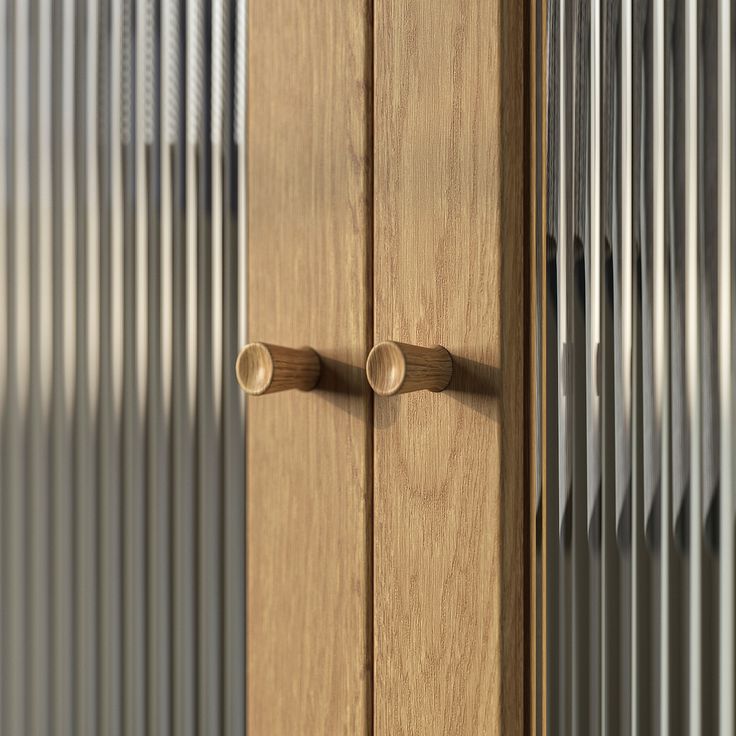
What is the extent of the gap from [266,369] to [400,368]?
84mm

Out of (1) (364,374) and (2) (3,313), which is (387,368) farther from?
(2) (3,313)

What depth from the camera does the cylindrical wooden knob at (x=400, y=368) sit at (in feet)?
1.29

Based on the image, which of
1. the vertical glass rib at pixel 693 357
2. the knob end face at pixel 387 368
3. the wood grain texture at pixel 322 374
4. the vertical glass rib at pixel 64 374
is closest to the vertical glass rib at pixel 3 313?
the vertical glass rib at pixel 64 374

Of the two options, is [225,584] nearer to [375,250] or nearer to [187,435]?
[187,435]

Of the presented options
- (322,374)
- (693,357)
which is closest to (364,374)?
(322,374)

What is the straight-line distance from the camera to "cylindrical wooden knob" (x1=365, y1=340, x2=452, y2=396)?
1.29 feet

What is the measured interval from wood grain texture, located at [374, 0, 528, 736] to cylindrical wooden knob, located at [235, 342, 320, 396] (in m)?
0.06

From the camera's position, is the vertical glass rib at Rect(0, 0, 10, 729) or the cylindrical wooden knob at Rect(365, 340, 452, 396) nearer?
the cylindrical wooden knob at Rect(365, 340, 452, 396)

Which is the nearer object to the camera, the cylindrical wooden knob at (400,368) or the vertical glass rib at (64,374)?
the cylindrical wooden knob at (400,368)

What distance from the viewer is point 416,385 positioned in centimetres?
40

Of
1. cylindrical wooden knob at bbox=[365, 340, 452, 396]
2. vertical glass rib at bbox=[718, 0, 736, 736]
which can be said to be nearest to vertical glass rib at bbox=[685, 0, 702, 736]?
vertical glass rib at bbox=[718, 0, 736, 736]

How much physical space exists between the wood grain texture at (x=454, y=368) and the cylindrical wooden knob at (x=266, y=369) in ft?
0.19

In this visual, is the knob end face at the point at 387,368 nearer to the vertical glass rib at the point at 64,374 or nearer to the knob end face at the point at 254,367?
the knob end face at the point at 254,367

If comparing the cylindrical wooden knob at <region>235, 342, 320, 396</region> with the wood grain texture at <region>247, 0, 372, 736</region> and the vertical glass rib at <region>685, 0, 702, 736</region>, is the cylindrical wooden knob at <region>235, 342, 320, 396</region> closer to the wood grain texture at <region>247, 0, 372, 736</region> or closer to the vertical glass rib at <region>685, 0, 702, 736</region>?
the wood grain texture at <region>247, 0, 372, 736</region>
